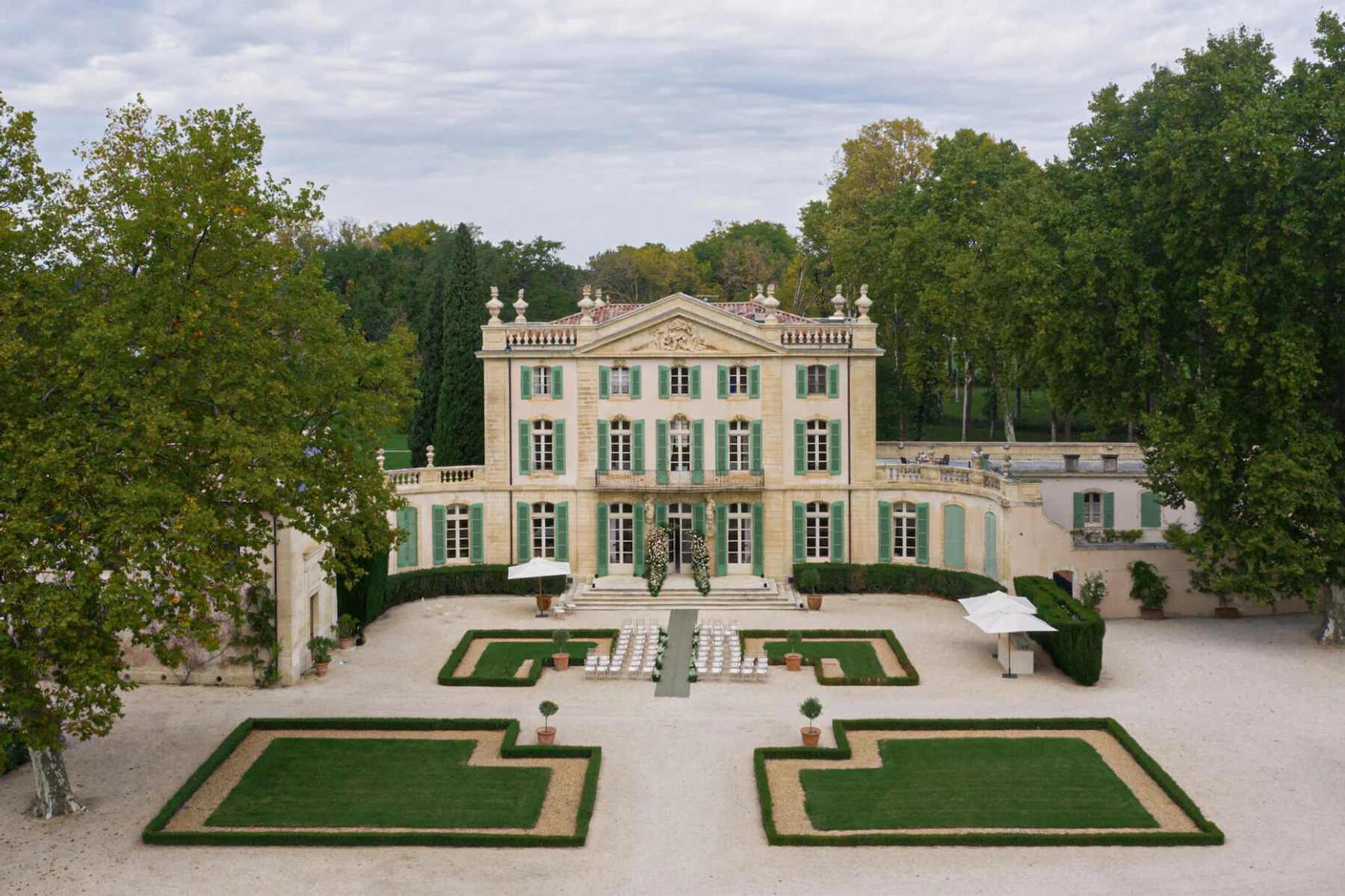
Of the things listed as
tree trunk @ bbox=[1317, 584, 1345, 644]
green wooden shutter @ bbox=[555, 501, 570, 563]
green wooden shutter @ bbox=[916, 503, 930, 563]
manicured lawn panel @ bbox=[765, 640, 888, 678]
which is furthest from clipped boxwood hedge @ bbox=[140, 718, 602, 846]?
tree trunk @ bbox=[1317, 584, 1345, 644]

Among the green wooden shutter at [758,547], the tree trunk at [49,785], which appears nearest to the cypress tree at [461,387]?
the green wooden shutter at [758,547]

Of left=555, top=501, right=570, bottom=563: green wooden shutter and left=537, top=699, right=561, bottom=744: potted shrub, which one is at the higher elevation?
left=555, top=501, right=570, bottom=563: green wooden shutter

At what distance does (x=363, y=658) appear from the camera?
3188 cm

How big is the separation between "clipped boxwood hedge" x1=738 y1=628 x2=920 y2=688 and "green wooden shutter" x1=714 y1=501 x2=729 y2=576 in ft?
17.7

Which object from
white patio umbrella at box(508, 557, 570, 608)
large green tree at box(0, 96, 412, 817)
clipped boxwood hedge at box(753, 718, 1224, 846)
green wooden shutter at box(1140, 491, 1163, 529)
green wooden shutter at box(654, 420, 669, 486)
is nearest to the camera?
large green tree at box(0, 96, 412, 817)

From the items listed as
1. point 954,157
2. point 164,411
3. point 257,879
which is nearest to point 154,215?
point 164,411

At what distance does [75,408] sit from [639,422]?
71.6 ft

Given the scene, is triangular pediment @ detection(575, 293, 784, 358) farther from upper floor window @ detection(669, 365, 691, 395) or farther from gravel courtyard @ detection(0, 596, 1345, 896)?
gravel courtyard @ detection(0, 596, 1345, 896)

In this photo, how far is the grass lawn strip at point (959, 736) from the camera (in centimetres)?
2084

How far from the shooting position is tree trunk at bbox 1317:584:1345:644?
32.0 m

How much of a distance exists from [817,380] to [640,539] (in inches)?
302

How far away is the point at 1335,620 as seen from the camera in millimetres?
32094

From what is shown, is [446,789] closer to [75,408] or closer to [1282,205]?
[75,408]

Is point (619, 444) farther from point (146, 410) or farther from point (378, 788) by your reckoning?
point (146, 410)
